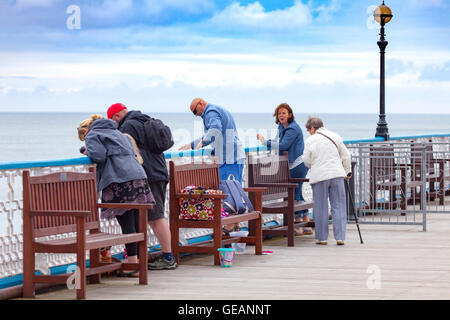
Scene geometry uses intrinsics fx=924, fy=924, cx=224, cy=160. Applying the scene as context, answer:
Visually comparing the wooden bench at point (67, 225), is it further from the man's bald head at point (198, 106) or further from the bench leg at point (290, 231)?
the bench leg at point (290, 231)

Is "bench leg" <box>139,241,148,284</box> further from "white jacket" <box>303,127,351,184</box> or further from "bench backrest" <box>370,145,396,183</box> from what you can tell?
"bench backrest" <box>370,145,396,183</box>

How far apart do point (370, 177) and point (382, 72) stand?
11.8 ft

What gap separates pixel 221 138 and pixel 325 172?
132 cm

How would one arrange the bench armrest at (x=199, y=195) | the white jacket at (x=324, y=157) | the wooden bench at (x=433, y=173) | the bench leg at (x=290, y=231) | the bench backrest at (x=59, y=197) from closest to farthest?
1. the bench backrest at (x=59, y=197)
2. the bench armrest at (x=199, y=195)
3. the white jacket at (x=324, y=157)
4. the bench leg at (x=290, y=231)
5. the wooden bench at (x=433, y=173)

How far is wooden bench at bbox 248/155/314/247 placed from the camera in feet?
35.6

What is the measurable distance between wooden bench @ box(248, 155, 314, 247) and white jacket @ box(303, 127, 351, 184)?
0.32 metres

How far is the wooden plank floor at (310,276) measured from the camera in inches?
301

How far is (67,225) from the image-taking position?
773 cm

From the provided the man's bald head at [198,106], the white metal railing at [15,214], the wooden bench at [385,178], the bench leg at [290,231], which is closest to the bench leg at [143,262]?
the white metal railing at [15,214]

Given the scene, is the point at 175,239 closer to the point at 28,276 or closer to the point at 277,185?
the point at 277,185

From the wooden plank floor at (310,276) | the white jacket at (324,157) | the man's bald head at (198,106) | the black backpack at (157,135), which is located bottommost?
the wooden plank floor at (310,276)

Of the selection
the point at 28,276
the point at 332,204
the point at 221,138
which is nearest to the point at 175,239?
the point at 221,138

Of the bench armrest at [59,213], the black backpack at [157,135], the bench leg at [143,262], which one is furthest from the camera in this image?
the black backpack at [157,135]
